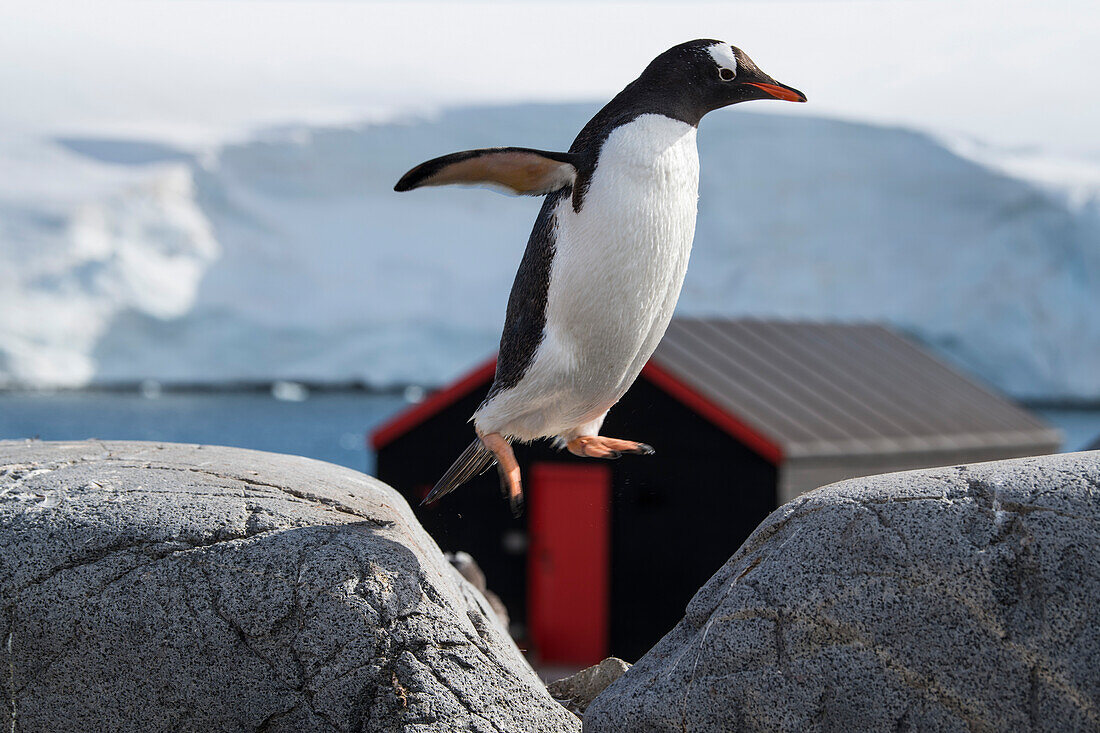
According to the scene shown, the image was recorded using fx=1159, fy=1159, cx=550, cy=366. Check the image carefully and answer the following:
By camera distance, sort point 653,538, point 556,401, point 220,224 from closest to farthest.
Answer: point 556,401
point 653,538
point 220,224

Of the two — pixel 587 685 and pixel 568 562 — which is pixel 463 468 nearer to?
pixel 587 685

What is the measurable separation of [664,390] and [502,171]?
5.64 m

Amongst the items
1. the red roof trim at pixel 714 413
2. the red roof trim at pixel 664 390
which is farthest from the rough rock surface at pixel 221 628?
the red roof trim at pixel 714 413

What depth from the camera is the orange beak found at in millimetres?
3686

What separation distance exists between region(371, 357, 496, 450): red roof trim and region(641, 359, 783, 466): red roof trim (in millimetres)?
1369

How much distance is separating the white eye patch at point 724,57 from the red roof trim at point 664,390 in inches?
162

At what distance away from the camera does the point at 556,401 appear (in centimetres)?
380

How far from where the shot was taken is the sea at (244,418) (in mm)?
37375

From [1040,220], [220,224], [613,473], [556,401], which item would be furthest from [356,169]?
[556,401]

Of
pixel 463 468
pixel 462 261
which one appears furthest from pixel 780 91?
pixel 462 261

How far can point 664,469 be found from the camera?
9109 mm

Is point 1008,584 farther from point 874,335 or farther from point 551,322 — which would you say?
point 874,335

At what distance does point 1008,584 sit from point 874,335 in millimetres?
10506

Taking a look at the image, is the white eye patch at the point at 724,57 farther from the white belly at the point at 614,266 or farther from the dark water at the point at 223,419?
the dark water at the point at 223,419
